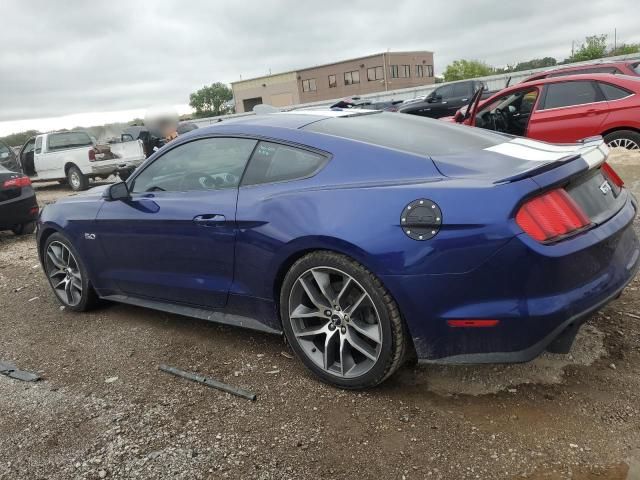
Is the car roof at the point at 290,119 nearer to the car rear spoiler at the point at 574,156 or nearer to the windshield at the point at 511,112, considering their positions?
the car rear spoiler at the point at 574,156

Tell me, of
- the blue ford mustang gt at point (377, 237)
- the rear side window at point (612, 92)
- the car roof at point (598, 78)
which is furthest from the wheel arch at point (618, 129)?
the blue ford mustang gt at point (377, 237)

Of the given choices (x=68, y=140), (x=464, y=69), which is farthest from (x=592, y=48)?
(x=68, y=140)

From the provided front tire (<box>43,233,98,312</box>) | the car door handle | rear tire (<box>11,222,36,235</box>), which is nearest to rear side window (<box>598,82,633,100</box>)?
the car door handle

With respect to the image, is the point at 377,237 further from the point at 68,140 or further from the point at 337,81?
the point at 337,81

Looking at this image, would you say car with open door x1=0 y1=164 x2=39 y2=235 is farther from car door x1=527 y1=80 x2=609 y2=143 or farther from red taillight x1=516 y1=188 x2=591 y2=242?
red taillight x1=516 y1=188 x2=591 y2=242

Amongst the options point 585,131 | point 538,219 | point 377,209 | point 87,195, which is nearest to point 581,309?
point 538,219

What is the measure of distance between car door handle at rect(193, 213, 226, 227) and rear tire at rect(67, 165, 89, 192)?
1242cm

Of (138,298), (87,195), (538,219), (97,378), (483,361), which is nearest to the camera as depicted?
(538,219)

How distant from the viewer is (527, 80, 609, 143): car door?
7477mm

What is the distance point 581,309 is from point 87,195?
148 inches

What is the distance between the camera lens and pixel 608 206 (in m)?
2.79

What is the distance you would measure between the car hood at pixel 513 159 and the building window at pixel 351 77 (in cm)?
6928

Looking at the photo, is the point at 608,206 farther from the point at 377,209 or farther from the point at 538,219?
the point at 377,209

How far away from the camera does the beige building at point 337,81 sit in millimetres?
68750
